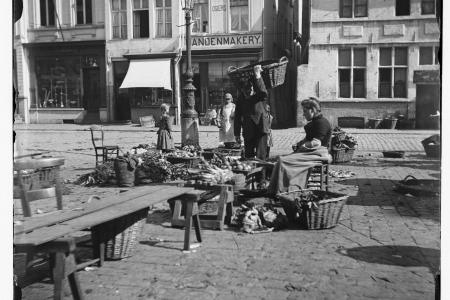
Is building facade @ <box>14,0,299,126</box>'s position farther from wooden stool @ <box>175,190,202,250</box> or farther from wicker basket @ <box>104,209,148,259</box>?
wicker basket @ <box>104,209,148,259</box>

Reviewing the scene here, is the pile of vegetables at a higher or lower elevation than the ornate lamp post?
lower

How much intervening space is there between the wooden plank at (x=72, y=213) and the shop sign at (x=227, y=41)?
Result: 19.4m

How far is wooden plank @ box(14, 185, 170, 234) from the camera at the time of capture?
3.48 m

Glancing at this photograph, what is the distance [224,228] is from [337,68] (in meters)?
17.0

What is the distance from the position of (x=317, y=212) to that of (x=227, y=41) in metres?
19.4

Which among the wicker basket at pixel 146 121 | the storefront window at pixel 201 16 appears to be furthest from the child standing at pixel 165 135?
the storefront window at pixel 201 16

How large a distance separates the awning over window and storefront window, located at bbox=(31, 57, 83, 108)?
10.4 ft

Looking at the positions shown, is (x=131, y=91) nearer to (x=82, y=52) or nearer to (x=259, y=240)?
(x=82, y=52)

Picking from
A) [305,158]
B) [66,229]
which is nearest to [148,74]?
[305,158]

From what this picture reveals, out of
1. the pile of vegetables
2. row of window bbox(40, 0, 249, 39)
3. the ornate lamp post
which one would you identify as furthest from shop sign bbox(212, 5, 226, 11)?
the pile of vegetables

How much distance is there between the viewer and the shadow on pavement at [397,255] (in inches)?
180

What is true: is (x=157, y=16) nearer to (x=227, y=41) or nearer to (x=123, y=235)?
(x=227, y=41)

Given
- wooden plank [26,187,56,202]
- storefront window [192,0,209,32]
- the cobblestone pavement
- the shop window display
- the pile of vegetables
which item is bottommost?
the cobblestone pavement
